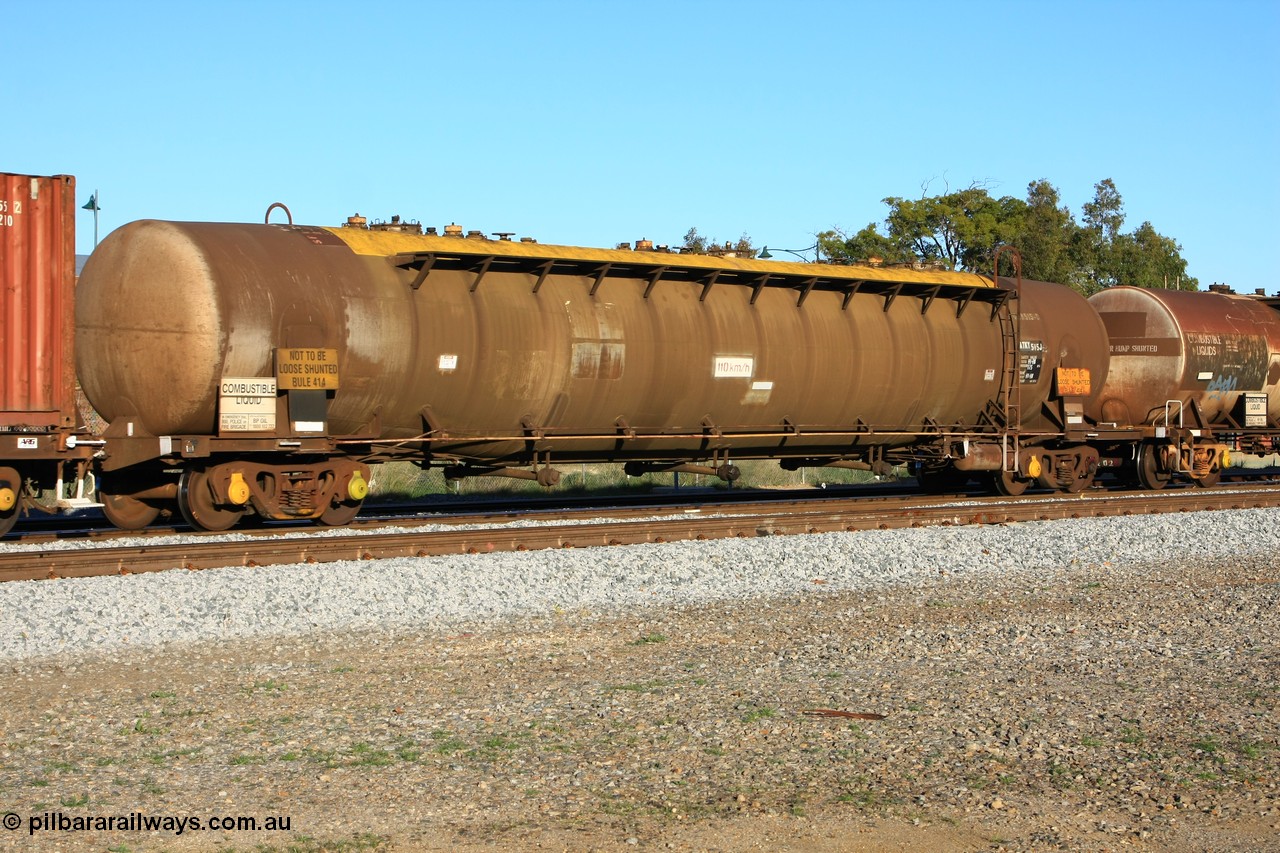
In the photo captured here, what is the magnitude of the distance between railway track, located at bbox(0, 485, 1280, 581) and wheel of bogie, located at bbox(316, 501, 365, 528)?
0.45 m

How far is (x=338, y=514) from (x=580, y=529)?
3.14m

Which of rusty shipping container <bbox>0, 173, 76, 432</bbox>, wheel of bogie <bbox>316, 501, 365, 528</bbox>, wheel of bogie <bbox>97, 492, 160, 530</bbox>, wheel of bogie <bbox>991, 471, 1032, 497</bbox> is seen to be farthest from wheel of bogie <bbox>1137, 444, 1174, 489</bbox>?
rusty shipping container <bbox>0, 173, 76, 432</bbox>

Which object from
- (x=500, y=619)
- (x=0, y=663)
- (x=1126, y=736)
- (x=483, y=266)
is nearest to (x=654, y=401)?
(x=483, y=266)

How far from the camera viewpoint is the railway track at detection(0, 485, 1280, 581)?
41.2 feet

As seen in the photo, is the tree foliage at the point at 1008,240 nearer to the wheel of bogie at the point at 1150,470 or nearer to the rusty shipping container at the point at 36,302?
the wheel of bogie at the point at 1150,470

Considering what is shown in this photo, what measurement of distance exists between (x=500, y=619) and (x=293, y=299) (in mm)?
5908

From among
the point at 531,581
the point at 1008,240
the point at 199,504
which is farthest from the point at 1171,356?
the point at 1008,240

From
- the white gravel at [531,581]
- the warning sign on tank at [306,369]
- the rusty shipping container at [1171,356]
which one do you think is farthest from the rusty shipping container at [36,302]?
the rusty shipping container at [1171,356]

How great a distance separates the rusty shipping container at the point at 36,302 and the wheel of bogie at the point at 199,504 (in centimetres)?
148

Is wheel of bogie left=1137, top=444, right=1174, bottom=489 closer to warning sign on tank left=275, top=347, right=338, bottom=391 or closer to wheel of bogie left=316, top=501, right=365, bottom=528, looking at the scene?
wheel of bogie left=316, top=501, right=365, bottom=528

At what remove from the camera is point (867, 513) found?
1806cm

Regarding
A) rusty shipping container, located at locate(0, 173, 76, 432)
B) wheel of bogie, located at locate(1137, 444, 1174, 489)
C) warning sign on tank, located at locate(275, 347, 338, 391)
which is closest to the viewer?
rusty shipping container, located at locate(0, 173, 76, 432)

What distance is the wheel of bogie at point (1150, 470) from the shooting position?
24672 millimetres

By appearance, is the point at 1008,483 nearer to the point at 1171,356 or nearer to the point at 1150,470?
the point at 1150,470
